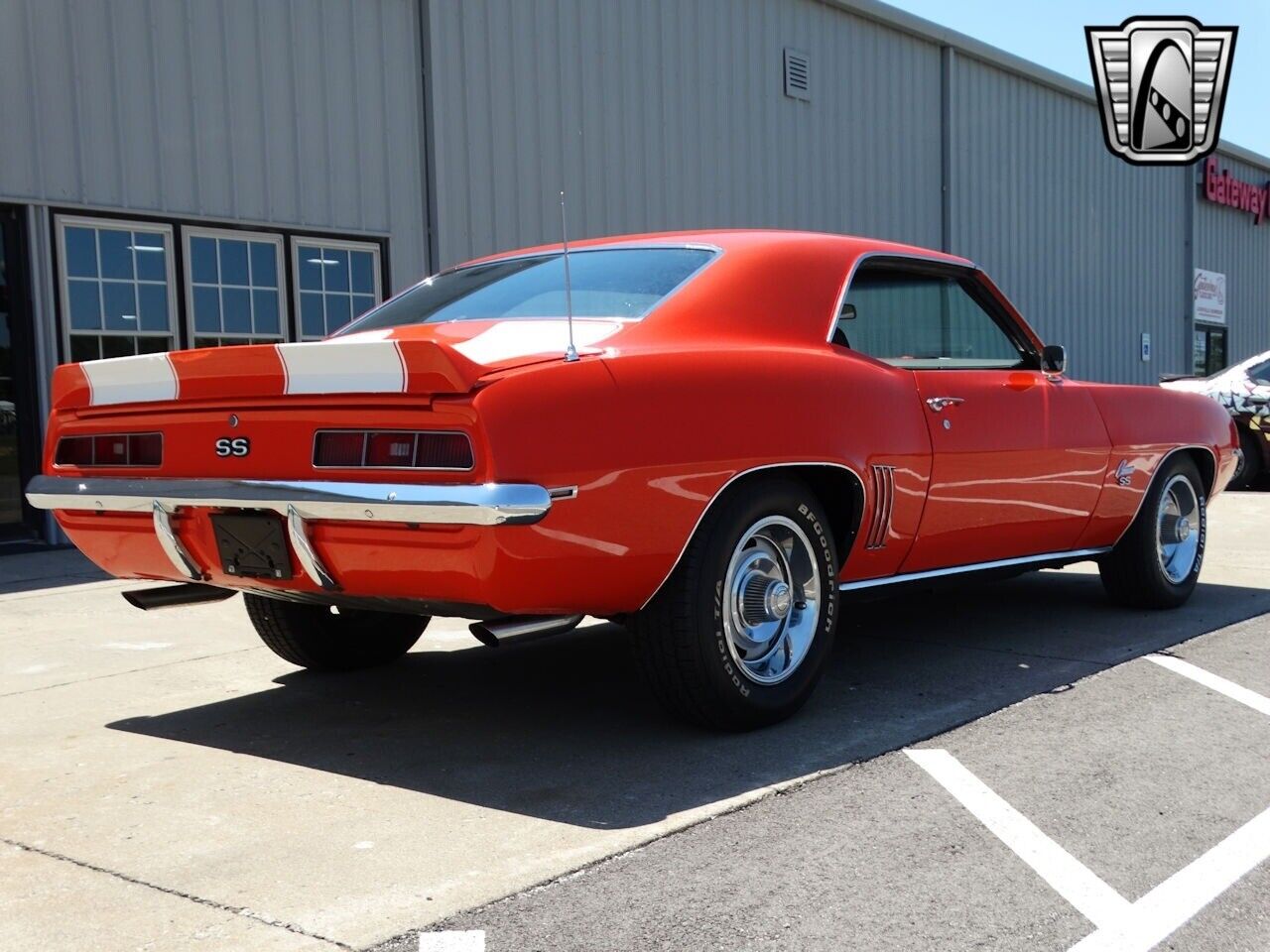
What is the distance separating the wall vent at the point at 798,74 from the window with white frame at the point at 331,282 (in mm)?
6077

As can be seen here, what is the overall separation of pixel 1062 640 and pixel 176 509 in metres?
3.33

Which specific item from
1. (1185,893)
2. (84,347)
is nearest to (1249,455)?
(84,347)

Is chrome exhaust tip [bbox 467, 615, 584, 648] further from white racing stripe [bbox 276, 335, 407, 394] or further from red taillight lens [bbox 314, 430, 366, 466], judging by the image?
white racing stripe [bbox 276, 335, 407, 394]

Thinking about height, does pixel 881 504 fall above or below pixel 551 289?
below

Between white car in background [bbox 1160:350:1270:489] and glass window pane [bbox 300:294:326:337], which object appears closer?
glass window pane [bbox 300:294:326:337]

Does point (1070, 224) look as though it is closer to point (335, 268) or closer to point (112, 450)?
point (335, 268)

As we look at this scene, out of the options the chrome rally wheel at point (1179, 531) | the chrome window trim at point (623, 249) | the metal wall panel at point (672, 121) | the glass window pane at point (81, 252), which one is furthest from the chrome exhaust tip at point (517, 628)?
the metal wall panel at point (672, 121)

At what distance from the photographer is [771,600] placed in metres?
3.86

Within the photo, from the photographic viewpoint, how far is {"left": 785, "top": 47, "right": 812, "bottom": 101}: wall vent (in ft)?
49.3

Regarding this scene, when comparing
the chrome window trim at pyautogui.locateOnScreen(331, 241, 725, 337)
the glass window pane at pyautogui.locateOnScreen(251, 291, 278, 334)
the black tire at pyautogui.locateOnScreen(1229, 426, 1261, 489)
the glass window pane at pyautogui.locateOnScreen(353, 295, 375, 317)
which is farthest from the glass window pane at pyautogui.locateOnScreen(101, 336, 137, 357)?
the black tire at pyautogui.locateOnScreen(1229, 426, 1261, 489)

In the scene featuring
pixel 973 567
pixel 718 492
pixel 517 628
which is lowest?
pixel 973 567

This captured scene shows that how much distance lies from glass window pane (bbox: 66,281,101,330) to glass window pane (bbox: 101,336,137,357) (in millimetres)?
113

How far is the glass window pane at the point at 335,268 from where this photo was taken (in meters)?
10.7

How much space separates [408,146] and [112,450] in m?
7.63
